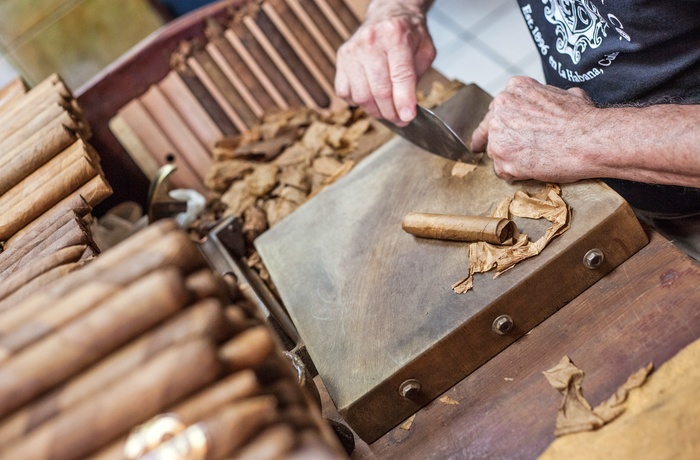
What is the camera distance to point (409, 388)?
1587 mm

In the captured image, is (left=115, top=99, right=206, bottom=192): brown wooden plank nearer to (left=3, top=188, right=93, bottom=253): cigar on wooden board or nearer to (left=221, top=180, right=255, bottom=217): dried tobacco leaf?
(left=221, top=180, right=255, bottom=217): dried tobacco leaf

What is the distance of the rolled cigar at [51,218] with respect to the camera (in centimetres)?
166

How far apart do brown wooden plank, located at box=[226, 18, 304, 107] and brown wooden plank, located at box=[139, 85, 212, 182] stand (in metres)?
0.44

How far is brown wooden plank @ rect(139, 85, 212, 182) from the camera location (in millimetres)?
3100

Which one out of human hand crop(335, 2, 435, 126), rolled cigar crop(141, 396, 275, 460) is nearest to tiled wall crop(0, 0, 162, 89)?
human hand crop(335, 2, 435, 126)

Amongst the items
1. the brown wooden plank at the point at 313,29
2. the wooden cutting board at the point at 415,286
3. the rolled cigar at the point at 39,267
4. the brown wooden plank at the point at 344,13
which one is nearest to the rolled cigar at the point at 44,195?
the rolled cigar at the point at 39,267

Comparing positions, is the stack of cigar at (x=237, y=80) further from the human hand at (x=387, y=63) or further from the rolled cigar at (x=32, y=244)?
the rolled cigar at (x=32, y=244)

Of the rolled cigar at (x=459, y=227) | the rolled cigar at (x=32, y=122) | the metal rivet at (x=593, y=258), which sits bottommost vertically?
the metal rivet at (x=593, y=258)

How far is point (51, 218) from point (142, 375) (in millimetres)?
877

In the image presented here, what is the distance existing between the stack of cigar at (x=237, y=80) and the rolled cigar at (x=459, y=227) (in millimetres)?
1415

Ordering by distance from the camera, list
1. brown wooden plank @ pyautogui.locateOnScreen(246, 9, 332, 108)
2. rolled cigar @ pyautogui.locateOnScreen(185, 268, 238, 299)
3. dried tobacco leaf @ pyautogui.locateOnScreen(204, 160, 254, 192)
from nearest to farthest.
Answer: rolled cigar @ pyautogui.locateOnScreen(185, 268, 238, 299) < dried tobacco leaf @ pyautogui.locateOnScreen(204, 160, 254, 192) < brown wooden plank @ pyautogui.locateOnScreen(246, 9, 332, 108)

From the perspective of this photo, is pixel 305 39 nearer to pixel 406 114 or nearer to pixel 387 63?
pixel 387 63

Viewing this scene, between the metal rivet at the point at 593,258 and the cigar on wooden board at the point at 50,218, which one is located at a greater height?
the cigar on wooden board at the point at 50,218

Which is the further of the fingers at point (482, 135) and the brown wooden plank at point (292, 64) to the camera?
the brown wooden plank at point (292, 64)
